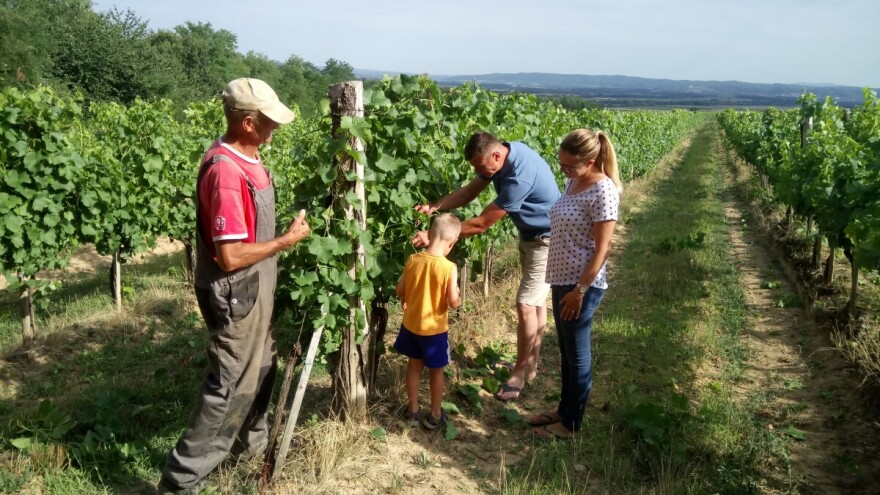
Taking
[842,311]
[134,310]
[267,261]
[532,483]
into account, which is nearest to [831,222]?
[842,311]

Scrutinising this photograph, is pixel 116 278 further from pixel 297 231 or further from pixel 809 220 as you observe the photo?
pixel 809 220

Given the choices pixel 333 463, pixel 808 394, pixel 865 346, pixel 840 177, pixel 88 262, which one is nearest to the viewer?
pixel 333 463

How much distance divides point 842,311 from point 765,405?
7.92 ft

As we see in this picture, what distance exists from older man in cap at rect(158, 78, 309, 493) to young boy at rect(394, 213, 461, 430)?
0.86 metres

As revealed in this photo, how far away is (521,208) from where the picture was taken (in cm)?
432

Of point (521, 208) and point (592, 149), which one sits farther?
point (521, 208)

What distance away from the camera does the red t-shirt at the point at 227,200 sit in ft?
9.02

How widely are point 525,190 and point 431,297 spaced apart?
38.3 inches

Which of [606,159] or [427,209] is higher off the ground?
[606,159]

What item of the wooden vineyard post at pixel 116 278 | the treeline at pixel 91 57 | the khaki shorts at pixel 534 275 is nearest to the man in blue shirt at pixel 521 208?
the khaki shorts at pixel 534 275

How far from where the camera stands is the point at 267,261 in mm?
3158

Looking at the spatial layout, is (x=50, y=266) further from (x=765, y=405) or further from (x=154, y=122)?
(x=765, y=405)

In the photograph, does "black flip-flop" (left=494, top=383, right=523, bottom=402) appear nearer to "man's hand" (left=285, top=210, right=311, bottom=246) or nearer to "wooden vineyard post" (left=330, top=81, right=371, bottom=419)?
"wooden vineyard post" (left=330, top=81, right=371, bottom=419)

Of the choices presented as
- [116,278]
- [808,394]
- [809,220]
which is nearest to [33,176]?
[116,278]
